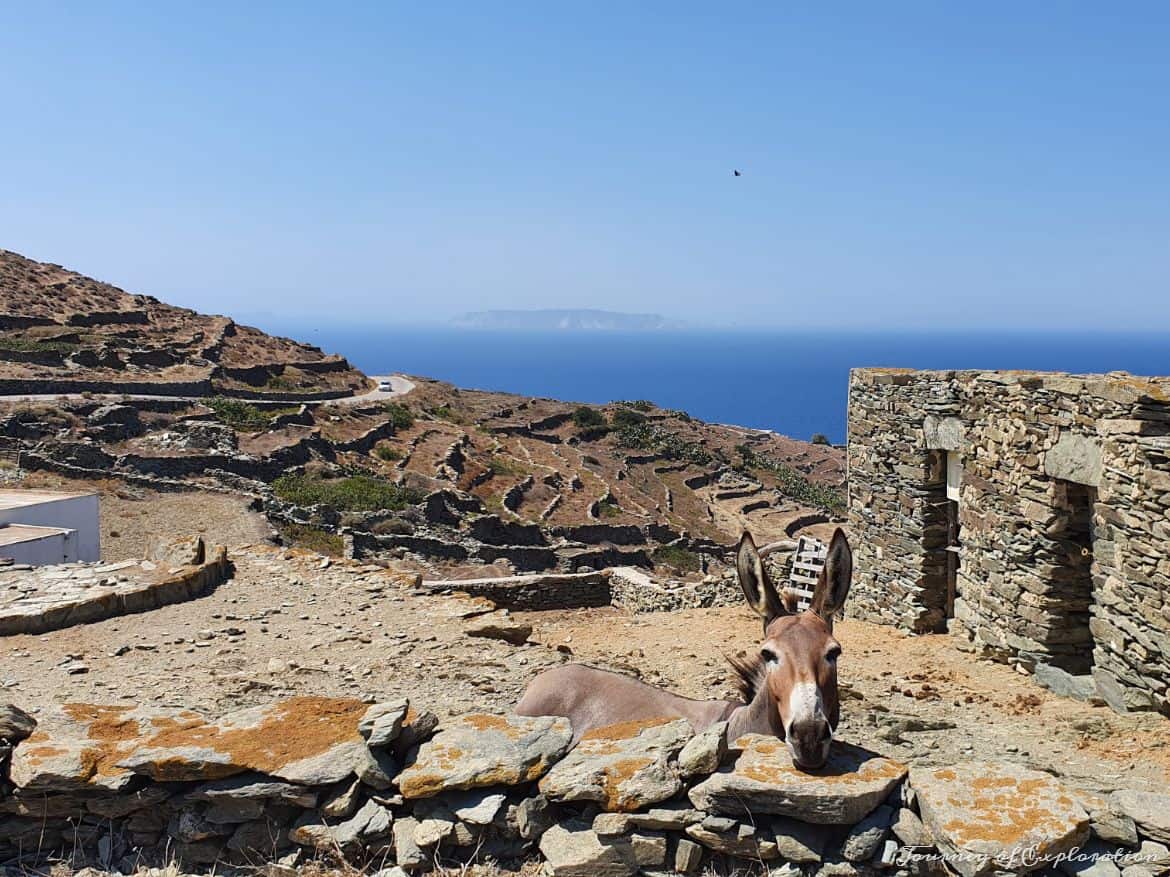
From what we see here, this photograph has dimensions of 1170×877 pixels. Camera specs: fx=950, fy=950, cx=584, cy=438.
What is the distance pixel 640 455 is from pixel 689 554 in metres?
24.8

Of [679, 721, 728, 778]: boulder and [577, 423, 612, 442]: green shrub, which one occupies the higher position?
[679, 721, 728, 778]: boulder

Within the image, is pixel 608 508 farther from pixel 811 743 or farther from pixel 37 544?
pixel 811 743

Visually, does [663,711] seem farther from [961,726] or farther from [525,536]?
[525,536]

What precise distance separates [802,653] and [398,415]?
53.2 metres

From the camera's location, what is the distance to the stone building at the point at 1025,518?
8.48 m

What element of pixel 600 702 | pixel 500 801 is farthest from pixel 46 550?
pixel 500 801

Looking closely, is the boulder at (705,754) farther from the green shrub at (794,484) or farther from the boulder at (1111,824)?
the green shrub at (794,484)

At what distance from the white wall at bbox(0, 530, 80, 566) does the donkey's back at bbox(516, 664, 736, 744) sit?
1201 centimetres

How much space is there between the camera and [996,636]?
11031 millimetres

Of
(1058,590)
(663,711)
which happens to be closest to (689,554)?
(1058,590)

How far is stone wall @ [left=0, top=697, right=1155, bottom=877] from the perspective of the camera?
3926mm

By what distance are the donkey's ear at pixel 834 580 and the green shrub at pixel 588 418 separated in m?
64.3

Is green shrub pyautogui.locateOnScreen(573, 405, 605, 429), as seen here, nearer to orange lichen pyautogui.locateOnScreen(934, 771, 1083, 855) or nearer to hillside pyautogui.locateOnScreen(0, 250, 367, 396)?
hillside pyautogui.locateOnScreen(0, 250, 367, 396)

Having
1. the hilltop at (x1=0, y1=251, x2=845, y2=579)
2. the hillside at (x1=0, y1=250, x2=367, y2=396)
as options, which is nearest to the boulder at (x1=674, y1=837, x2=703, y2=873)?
the hilltop at (x1=0, y1=251, x2=845, y2=579)
